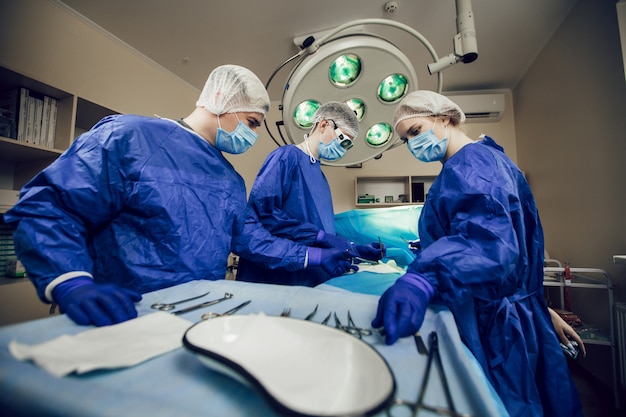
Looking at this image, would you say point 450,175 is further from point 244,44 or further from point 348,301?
point 244,44

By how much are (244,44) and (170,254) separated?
2416mm

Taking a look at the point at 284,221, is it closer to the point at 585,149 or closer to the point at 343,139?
the point at 343,139

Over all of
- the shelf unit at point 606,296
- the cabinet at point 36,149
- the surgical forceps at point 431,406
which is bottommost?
the shelf unit at point 606,296

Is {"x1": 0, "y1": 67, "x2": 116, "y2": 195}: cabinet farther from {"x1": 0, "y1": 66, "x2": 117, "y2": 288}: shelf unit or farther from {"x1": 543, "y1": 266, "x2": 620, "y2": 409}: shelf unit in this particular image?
{"x1": 543, "y1": 266, "x2": 620, "y2": 409}: shelf unit

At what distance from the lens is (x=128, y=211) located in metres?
0.89

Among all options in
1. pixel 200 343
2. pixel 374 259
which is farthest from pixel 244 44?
pixel 200 343

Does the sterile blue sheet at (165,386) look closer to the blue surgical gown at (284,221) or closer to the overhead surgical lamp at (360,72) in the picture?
the blue surgical gown at (284,221)

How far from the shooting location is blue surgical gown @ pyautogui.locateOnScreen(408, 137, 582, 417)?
0.68 m

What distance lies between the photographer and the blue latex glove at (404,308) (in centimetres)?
50

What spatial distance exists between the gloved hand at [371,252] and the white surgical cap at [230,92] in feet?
3.10

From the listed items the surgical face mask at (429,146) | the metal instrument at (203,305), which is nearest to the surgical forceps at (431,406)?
the metal instrument at (203,305)

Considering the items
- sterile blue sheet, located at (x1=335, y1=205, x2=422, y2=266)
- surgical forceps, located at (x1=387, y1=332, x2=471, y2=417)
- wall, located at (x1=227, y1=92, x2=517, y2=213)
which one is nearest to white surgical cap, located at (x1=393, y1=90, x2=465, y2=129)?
sterile blue sheet, located at (x1=335, y1=205, x2=422, y2=266)

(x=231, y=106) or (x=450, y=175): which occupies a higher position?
(x=231, y=106)

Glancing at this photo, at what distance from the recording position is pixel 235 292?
729mm
